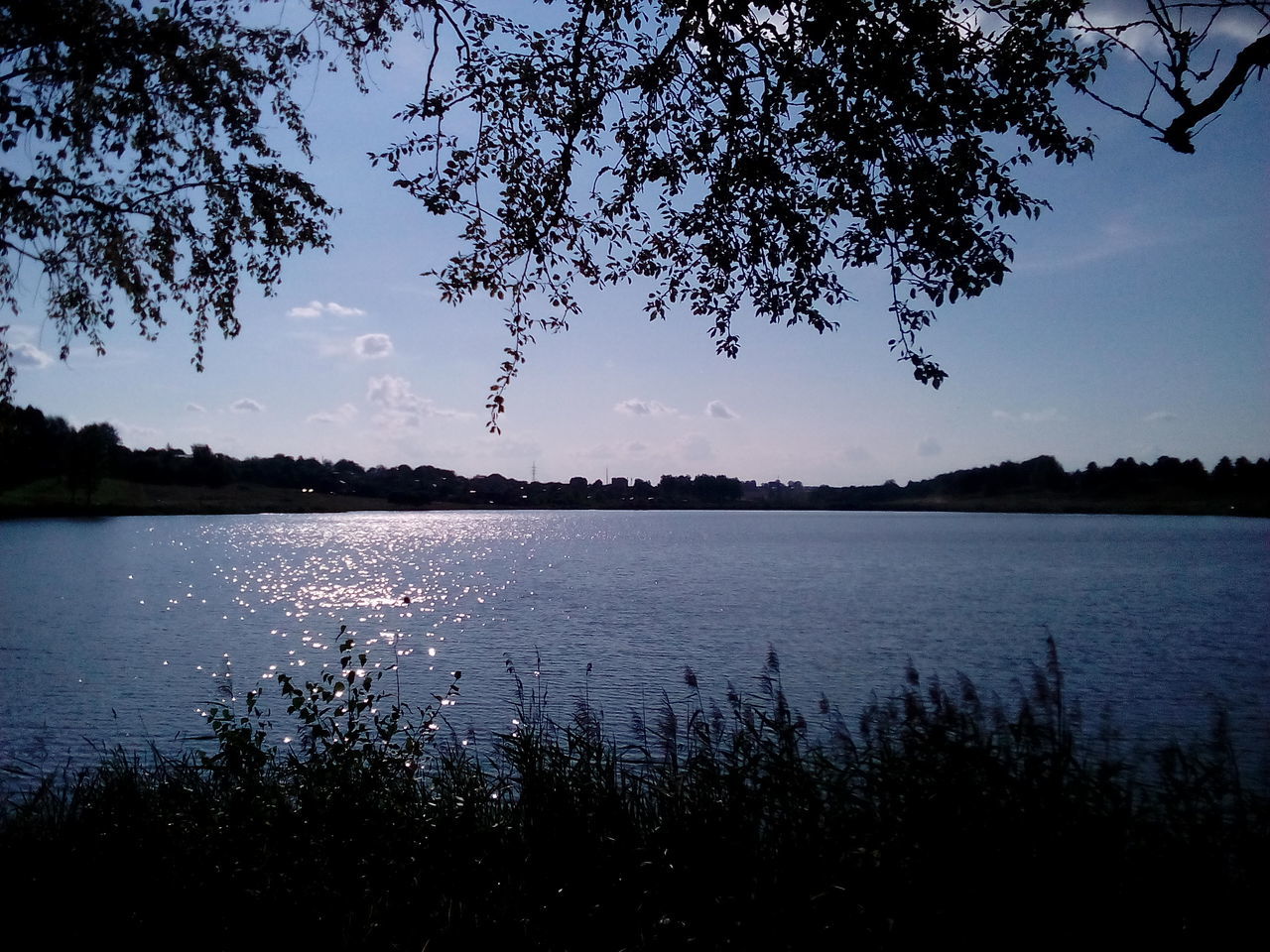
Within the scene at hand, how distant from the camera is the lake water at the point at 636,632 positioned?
1894cm

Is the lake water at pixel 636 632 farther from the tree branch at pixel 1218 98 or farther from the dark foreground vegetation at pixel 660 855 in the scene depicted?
the tree branch at pixel 1218 98

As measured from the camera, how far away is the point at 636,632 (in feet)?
96.0

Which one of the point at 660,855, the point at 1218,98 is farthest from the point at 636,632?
the point at 1218,98

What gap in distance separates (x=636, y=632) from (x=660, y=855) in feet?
75.4

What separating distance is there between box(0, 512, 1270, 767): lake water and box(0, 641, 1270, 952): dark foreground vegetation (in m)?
3.53

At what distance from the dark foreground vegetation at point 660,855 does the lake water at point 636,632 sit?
11.6 feet

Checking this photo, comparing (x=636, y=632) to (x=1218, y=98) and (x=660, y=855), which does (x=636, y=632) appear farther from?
(x=1218, y=98)

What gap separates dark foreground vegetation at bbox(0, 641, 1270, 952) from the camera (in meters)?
5.30

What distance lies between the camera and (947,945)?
5012 mm

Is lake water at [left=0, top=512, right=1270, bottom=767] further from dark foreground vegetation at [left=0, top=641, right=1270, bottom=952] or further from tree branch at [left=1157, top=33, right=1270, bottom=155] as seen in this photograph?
tree branch at [left=1157, top=33, right=1270, bottom=155]

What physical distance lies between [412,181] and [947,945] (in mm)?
7730

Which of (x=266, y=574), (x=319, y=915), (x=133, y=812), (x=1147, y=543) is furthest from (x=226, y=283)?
(x=1147, y=543)

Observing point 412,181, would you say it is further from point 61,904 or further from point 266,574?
point 266,574

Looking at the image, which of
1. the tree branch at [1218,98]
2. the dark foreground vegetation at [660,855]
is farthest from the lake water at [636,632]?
the tree branch at [1218,98]
